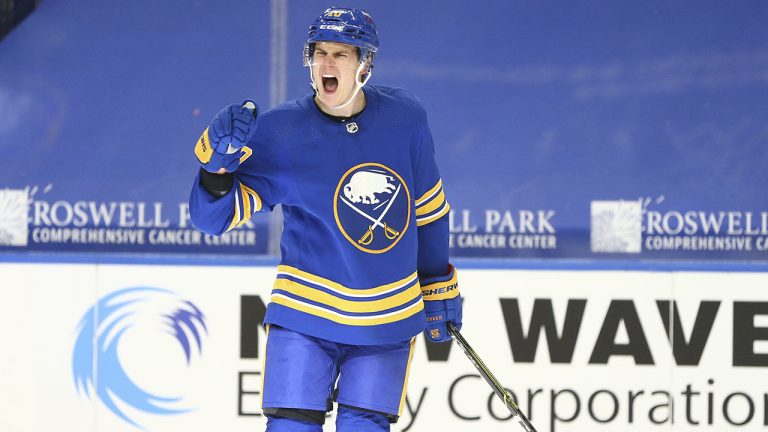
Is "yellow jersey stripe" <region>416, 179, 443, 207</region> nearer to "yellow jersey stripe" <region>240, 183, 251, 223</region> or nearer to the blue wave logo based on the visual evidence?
"yellow jersey stripe" <region>240, 183, 251, 223</region>

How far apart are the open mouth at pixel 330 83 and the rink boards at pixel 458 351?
5.00 ft

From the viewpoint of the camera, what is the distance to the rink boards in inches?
149

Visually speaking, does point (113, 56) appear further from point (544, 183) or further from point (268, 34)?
point (544, 183)

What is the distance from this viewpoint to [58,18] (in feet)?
15.2

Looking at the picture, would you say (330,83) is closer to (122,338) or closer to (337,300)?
(337,300)

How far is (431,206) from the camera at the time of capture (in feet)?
8.79

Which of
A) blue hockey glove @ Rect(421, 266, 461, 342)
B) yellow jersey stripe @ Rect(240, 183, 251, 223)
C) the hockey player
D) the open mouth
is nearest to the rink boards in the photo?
blue hockey glove @ Rect(421, 266, 461, 342)

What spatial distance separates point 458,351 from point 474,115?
119cm

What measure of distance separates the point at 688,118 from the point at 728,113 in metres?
0.16

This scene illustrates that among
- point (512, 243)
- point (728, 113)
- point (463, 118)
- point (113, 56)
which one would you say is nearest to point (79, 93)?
point (113, 56)

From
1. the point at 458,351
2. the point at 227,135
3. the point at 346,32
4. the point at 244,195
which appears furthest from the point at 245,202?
the point at 458,351

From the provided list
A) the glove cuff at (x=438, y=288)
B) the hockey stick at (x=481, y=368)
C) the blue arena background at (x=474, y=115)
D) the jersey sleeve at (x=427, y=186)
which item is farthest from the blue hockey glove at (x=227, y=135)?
the blue arena background at (x=474, y=115)

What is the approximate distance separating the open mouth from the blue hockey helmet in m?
0.05

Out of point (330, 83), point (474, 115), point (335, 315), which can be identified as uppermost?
point (474, 115)
